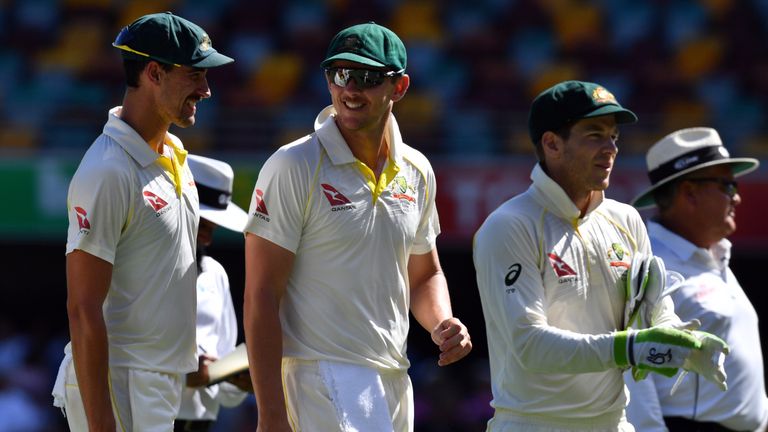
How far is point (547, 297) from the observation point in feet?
13.8

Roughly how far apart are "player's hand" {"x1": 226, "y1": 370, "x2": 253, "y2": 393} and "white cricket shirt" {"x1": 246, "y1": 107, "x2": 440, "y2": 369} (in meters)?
1.01

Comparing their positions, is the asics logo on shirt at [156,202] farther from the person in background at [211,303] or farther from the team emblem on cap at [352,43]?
the person in background at [211,303]

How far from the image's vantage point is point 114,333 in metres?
3.98

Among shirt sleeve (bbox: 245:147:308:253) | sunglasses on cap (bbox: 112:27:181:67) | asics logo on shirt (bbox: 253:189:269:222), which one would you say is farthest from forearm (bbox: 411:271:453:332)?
sunglasses on cap (bbox: 112:27:181:67)

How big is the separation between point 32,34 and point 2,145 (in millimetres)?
2494

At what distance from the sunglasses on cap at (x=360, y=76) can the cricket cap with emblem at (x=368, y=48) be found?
0.10 ft

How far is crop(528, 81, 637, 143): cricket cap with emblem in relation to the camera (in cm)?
427

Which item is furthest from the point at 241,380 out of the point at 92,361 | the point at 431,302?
the point at 92,361

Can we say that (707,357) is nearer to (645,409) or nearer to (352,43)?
(645,409)

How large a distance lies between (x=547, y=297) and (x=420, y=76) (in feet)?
32.4

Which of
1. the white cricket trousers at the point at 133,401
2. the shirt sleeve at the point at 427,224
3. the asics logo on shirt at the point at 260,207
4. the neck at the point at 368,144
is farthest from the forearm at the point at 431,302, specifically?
the white cricket trousers at the point at 133,401

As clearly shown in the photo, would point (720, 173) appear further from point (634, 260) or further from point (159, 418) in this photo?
point (159, 418)

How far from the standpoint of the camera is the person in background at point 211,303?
523 cm

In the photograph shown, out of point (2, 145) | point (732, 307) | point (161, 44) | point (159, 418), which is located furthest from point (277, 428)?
point (2, 145)
